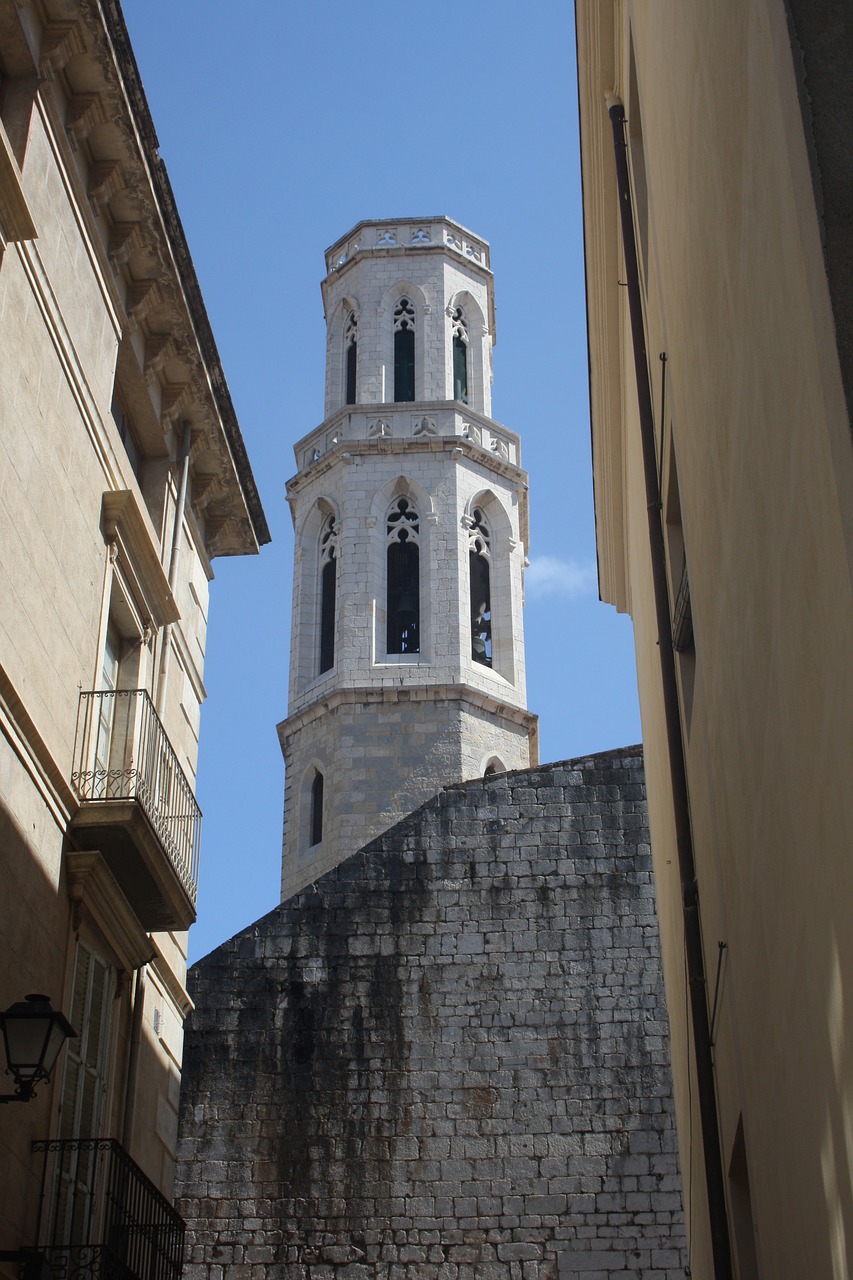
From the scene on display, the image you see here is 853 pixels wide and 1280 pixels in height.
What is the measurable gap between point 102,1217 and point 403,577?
23.0 meters

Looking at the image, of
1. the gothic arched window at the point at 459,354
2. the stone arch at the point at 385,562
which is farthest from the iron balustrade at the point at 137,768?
the gothic arched window at the point at 459,354

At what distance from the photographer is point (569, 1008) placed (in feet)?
51.3

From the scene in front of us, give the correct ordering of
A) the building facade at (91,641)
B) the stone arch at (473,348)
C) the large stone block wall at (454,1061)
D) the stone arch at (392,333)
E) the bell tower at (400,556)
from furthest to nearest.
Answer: the stone arch at (473,348)
the stone arch at (392,333)
the bell tower at (400,556)
the large stone block wall at (454,1061)
the building facade at (91,641)

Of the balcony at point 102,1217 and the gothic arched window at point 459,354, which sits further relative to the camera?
the gothic arched window at point 459,354

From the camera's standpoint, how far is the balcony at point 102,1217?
7430 mm

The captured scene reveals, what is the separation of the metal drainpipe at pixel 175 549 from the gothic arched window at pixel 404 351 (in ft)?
70.0

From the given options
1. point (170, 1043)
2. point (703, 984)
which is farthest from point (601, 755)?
point (703, 984)

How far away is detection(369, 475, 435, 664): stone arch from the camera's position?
2903cm

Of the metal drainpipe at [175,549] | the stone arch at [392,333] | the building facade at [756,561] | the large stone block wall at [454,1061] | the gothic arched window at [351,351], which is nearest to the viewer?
the building facade at [756,561]

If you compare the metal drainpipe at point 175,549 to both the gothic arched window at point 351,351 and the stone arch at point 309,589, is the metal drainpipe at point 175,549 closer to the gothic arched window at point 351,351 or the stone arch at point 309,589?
the stone arch at point 309,589

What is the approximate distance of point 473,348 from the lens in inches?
1335

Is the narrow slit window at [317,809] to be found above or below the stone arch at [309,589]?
below

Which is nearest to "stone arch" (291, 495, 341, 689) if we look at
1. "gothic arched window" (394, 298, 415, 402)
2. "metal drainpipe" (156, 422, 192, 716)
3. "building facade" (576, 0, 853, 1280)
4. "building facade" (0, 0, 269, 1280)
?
"gothic arched window" (394, 298, 415, 402)

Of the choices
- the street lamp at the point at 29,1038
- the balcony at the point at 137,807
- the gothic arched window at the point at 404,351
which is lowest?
the street lamp at the point at 29,1038
